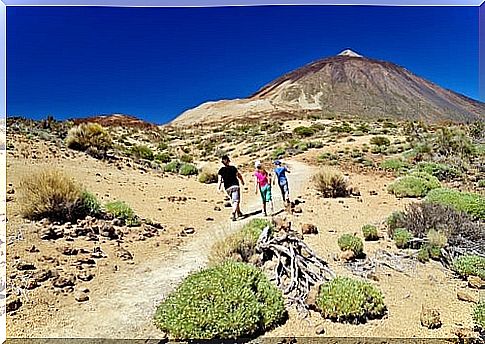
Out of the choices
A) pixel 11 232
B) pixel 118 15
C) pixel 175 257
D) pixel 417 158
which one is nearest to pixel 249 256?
pixel 175 257

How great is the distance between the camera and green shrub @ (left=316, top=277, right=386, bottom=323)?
3623 millimetres

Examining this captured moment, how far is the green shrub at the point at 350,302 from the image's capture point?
362 centimetres

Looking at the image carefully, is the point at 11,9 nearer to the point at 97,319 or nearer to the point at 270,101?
the point at 97,319

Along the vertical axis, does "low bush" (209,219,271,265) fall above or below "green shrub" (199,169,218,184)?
below

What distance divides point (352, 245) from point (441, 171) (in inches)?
214

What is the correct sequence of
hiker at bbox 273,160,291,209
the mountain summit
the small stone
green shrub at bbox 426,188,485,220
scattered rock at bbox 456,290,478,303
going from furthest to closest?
the mountain summit → hiker at bbox 273,160,291,209 → green shrub at bbox 426,188,485,220 → scattered rock at bbox 456,290,478,303 → the small stone

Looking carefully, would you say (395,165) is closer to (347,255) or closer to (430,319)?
(347,255)

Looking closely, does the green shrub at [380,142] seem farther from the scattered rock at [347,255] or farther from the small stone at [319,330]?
the small stone at [319,330]

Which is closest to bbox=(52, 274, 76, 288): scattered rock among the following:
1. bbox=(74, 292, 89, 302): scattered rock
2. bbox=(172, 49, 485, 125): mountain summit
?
bbox=(74, 292, 89, 302): scattered rock

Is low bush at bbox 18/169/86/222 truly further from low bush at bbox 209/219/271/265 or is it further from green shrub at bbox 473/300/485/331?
green shrub at bbox 473/300/485/331

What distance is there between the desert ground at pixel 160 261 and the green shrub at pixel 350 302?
6cm

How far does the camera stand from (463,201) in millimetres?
6488

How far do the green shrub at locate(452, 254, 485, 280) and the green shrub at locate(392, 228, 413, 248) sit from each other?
1.91 feet

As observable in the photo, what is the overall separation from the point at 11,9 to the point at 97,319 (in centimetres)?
291
